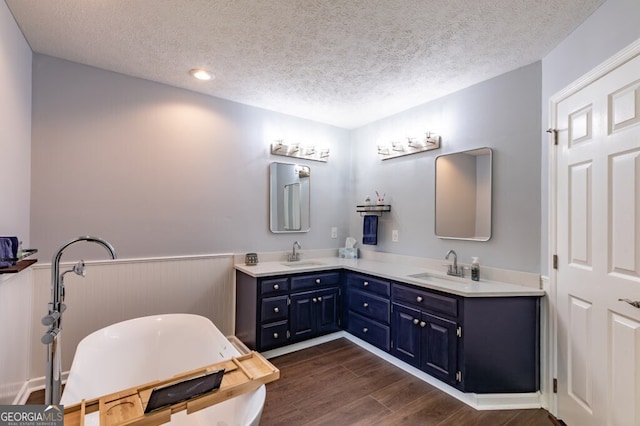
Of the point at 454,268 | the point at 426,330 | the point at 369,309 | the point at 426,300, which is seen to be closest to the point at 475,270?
the point at 454,268

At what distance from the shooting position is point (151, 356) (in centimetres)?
221

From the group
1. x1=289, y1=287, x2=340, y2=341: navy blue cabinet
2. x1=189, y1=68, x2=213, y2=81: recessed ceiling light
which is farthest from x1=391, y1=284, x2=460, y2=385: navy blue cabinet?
x1=189, y1=68, x2=213, y2=81: recessed ceiling light

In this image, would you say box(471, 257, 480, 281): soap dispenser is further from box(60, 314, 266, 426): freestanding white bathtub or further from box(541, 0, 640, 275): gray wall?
box(60, 314, 266, 426): freestanding white bathtub

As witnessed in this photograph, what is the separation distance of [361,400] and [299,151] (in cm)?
266

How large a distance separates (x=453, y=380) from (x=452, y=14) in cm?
254

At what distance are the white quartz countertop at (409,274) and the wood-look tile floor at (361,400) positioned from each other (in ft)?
2.70

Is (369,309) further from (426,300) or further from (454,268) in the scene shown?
(454,268)

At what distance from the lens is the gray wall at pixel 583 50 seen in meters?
1.58

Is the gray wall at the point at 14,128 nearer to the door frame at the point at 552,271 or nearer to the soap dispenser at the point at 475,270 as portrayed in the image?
the soap dispenser at the point at 475,270

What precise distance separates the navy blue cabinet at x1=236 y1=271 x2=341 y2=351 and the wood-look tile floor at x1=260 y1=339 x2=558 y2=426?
27 centimetres

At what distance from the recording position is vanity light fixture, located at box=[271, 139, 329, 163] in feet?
11.6

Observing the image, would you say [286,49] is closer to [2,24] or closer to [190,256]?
[2,24]

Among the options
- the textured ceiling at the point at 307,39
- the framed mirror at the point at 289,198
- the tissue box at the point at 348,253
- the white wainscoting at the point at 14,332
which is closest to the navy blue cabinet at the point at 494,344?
the tissue box at the point at 348,253

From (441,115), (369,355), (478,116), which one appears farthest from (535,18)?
(369,355)
